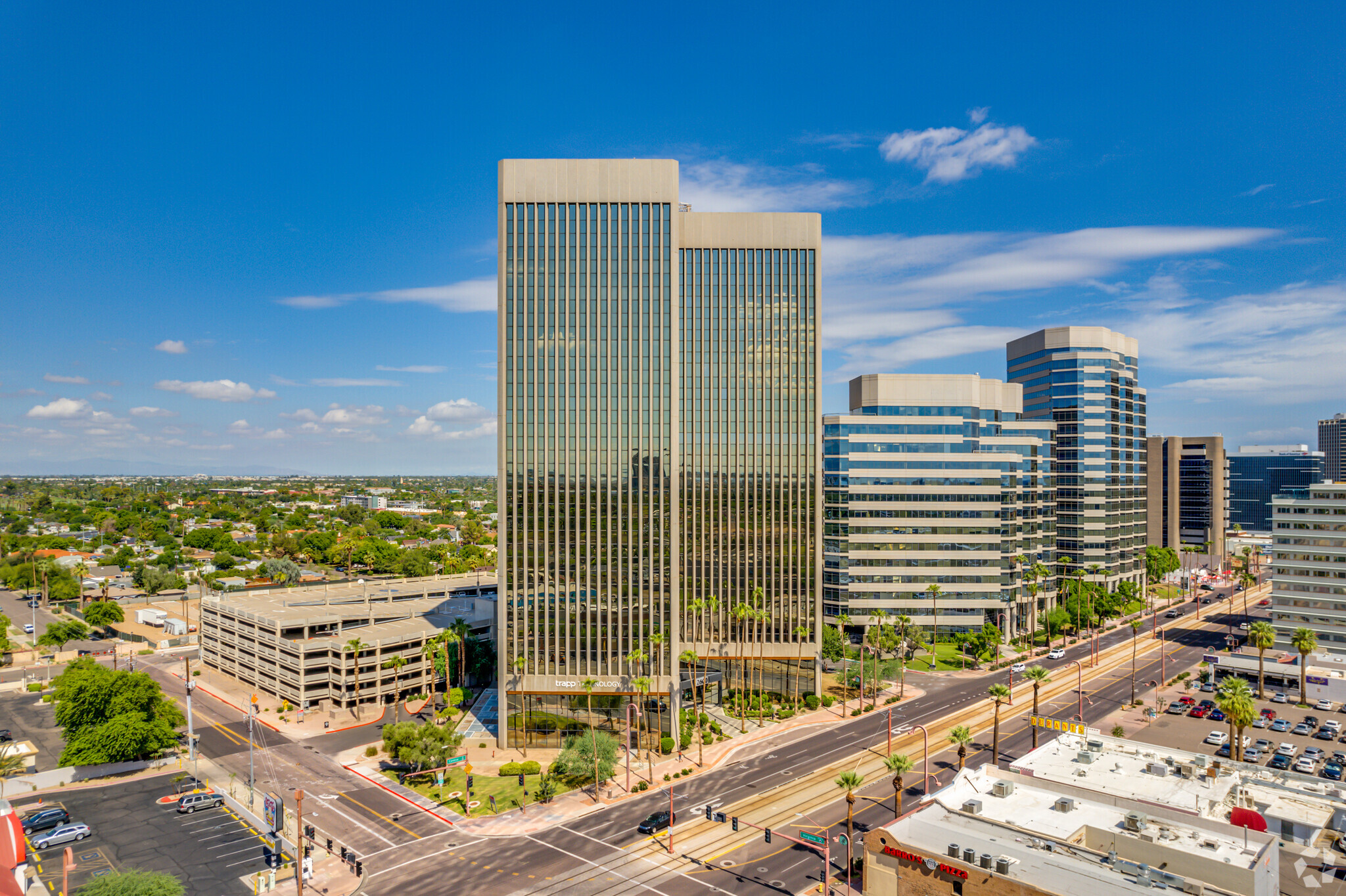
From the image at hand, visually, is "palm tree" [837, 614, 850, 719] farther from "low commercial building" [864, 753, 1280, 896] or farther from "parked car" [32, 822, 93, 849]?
"parked car" [32, 822, 93, 849]

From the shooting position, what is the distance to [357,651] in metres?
118

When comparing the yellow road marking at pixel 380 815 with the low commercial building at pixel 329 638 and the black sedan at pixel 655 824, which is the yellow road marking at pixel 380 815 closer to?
the black sedan at pixel 655 824

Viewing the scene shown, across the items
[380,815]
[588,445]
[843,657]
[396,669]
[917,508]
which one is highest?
[588,445]

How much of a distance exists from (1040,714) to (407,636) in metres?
105

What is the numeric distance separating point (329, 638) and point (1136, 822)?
382ft

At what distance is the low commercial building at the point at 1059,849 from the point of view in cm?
5091

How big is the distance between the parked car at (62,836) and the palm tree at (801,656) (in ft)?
314

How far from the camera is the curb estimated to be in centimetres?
8288

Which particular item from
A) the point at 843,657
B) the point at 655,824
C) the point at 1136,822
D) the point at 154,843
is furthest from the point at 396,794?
the point at 843,657

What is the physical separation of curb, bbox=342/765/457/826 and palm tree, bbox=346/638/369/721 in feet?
68.2

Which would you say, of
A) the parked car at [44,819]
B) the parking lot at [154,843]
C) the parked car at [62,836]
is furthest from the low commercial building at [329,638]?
the parked car at [62,836]

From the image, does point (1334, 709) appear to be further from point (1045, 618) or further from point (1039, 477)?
point (1039, 477)

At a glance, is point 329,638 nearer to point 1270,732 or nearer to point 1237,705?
point 1237,705

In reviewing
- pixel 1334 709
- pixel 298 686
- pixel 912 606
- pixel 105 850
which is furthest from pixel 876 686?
pixel 105 850
